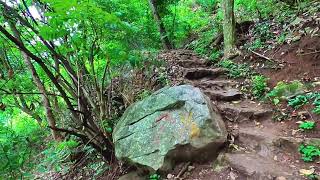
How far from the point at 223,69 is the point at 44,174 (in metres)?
4.62

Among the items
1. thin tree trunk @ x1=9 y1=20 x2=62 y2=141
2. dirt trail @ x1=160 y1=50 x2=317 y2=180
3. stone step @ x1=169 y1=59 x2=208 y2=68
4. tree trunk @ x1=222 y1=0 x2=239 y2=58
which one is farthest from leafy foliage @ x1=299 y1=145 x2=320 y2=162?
stone step @ x1=169 y1=59 x2=208 y2=68

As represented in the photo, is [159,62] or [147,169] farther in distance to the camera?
[159,62]

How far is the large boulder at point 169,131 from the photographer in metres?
3.91

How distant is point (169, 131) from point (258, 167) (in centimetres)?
130

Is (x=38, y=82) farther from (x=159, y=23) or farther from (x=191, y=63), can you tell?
(x=159, y=23)

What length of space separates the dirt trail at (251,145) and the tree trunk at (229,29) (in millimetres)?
1754

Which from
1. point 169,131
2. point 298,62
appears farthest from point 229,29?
point 169,131

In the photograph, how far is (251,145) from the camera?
4082 mm

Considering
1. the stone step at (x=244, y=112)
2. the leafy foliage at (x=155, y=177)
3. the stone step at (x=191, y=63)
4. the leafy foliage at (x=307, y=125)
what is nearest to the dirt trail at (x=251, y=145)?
the stone step at (x=244, y=112)

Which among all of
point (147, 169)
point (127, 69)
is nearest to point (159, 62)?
point (127, 69)

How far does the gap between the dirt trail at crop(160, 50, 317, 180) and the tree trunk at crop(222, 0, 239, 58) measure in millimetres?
1754

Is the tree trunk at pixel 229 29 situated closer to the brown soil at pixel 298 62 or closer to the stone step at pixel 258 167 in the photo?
the brown soil at pixel 298 62

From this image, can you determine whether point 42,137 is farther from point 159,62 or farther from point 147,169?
point 147,169

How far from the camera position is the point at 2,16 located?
13.2ft
